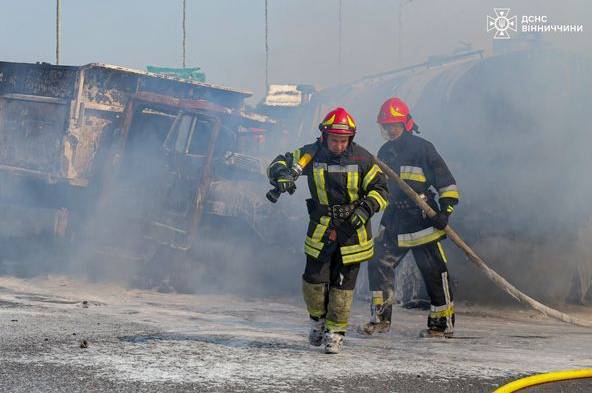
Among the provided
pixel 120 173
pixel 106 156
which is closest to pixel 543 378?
pixel 120 173

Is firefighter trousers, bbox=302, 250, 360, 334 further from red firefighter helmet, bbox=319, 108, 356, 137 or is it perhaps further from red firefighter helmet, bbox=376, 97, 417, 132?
red firefighter helmet, bbox=376, 97, 417, 132

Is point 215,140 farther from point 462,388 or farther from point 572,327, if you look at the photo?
point 462,388

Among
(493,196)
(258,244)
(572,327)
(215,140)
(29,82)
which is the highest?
(29,82)

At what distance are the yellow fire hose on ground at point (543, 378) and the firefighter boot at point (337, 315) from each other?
127cm

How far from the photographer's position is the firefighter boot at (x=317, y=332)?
5391mm

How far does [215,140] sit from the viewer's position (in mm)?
9984

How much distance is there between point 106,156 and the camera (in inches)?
403

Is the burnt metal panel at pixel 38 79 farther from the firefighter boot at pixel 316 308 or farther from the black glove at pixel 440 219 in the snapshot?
the firefighter boot at pixel 316 308

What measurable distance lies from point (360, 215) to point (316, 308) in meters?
0.72

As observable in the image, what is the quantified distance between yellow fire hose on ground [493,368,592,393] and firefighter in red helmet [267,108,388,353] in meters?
1.32

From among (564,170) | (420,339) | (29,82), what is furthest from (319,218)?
(29,82)

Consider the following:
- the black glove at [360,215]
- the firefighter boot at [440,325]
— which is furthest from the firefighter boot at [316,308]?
the firefighter boot at [440,325]

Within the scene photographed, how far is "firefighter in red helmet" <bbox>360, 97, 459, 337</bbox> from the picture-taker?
6.26 metres

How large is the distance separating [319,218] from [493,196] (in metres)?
4.12
